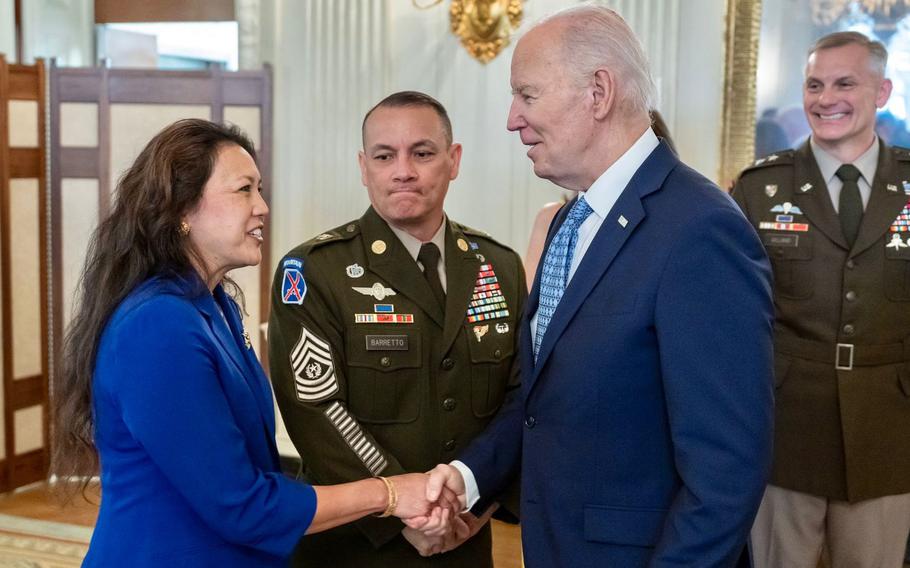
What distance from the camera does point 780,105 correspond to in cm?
443

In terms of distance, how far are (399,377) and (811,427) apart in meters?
1.37

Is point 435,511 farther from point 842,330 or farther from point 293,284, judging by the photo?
point 842,330

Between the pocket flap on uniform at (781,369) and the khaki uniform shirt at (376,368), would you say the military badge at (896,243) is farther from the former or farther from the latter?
the khaki uniform shirt at (376,368)

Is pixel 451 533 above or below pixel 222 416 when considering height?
below

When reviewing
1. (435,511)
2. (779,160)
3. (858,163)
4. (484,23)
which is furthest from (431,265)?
(484,23)

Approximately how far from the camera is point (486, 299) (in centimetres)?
246

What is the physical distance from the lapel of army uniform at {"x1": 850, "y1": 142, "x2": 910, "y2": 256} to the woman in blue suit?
1.72 m

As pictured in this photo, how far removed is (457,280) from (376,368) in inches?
11.5

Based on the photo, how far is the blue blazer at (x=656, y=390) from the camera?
1558 mm

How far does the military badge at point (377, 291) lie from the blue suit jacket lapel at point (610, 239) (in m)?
0.70

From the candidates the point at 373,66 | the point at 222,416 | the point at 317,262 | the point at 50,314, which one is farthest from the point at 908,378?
the point at 50,314

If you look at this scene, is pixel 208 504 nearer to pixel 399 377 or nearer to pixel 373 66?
pixel 399 377

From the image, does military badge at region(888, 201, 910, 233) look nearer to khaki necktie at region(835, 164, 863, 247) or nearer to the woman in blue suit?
khaki necktie at region(835, 164, 863, 247)

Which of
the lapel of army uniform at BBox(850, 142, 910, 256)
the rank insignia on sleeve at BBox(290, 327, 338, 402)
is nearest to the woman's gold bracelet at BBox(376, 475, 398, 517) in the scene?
the rank insignia on sleeve at BBox(290, 327, 338, 402)
